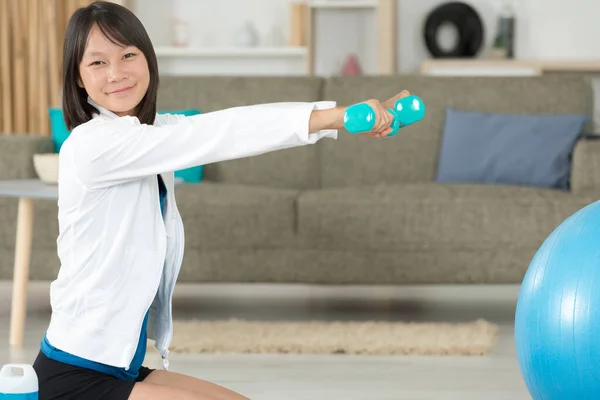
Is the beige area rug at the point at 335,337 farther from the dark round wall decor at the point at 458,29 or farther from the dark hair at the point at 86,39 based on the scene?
the dark round wall decor at the point at 458,29

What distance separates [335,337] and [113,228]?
1.76m

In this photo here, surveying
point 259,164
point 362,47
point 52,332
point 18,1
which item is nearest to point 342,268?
point 259,164

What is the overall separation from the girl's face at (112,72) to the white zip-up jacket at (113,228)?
6 cm

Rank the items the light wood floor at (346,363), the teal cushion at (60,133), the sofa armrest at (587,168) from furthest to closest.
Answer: the teal cushion at (60,133)
the sofa armrest at (587,168)
the light wood floor at (346,363)

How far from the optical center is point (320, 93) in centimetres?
423

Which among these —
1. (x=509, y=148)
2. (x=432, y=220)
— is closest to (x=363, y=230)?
(x=432, y=220)

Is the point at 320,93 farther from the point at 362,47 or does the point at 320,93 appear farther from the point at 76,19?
the point at 76,19

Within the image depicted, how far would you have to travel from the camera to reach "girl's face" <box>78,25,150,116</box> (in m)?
1.59

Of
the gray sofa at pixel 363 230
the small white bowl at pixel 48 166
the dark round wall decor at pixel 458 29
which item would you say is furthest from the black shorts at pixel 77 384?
the dark round wall decor at pixel 458 29

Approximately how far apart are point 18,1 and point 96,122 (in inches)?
188

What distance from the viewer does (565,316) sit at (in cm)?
193

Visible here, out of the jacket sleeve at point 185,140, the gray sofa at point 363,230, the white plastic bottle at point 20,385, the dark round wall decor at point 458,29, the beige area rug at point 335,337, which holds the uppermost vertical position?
the dark round wall decor at point 458,29

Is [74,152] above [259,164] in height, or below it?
above

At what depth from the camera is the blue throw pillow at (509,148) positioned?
3814mm
